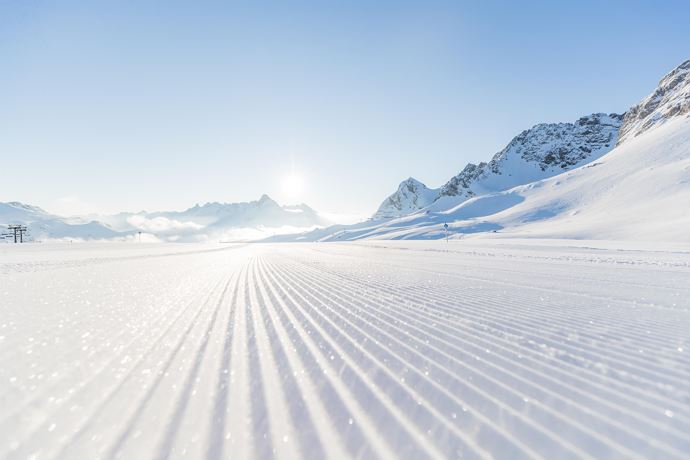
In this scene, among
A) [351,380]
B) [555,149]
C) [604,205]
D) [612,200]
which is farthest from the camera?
[555,149]

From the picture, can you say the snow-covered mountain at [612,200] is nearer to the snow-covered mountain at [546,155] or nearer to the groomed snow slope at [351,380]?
the snow-covered mountain at [546,155]

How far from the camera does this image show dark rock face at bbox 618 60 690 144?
99575 mm

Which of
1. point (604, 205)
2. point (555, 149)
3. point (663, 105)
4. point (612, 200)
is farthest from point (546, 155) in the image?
point (604, 205)

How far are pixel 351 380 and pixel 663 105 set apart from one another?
160033 mm

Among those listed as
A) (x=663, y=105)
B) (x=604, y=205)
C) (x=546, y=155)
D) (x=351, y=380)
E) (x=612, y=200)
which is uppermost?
(x=663, y=105)

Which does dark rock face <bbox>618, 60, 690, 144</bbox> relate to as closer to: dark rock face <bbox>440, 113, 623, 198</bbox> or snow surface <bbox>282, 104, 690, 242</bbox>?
snow surface <bbox>282, 104, 690, 242</bbox>

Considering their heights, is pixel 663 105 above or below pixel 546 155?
above

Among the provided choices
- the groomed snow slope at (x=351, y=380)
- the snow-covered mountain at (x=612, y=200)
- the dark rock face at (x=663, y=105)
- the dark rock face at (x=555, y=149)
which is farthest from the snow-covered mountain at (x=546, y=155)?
the groomed snow slope at (x=351, y=380)

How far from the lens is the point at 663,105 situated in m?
114

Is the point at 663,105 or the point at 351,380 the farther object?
the point at 663,105

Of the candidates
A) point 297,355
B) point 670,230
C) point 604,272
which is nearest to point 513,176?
point 670,230

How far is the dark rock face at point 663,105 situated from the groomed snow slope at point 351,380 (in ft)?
417

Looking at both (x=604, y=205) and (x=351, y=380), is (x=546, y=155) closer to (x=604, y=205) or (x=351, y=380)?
(x=604, y=205)

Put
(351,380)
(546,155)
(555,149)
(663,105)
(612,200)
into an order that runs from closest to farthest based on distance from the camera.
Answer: (351,380), (612,200), (663,105), (546,155), (555,149)
